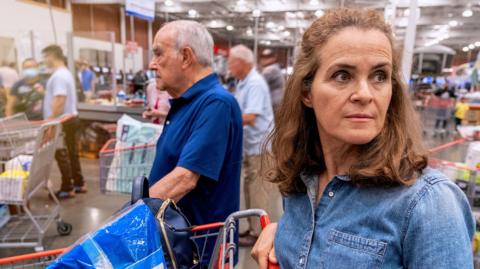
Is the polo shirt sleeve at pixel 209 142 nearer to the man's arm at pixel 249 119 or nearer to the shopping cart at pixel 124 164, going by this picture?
the shopping cart at pixel 124 164

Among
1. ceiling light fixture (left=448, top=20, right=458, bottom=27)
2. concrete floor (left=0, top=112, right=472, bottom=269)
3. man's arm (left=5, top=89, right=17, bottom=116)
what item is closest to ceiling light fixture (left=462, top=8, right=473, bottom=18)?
ceiling light fixture (left=448, top=20, right=458, bottom=27)

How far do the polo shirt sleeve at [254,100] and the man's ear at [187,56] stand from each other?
1897 mm

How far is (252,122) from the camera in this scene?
364 centimetres

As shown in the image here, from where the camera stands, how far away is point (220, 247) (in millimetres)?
1232

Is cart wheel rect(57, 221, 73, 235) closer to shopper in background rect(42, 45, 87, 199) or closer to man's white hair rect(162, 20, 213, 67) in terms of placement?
shopper in background rect(42, 45, 87, 199)

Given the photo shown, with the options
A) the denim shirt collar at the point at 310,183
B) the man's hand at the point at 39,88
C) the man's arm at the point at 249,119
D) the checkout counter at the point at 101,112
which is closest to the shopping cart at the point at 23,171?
the man's hand at the point at 39,88

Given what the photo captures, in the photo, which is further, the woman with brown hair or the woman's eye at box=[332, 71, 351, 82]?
the woman's eye at box=[332, 71, 351, 82]

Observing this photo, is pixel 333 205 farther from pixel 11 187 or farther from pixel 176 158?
pixel 11 187

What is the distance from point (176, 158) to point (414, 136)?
105cm

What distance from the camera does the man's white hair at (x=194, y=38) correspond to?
1.75m

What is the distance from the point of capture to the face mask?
5.59 m

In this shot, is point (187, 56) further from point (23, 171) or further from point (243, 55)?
point (23, 171)

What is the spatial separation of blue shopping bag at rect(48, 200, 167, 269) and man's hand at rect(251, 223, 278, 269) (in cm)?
31

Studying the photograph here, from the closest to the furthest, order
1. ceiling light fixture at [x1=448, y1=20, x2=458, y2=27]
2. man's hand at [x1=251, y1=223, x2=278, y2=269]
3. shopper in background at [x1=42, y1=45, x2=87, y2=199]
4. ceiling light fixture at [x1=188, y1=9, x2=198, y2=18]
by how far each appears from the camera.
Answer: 1. man's hand at [x1=251, y1=223, x2=278, y2=269]
2. shopper in background at [x1=42, y1=45, x2=87, y2=199]
3. ceiling light fixture at [x1=448, y1=20, x2=458, y2=27]
4. ceiling light fixture at [x1=188, y1=9, x2=198, y2=18]
